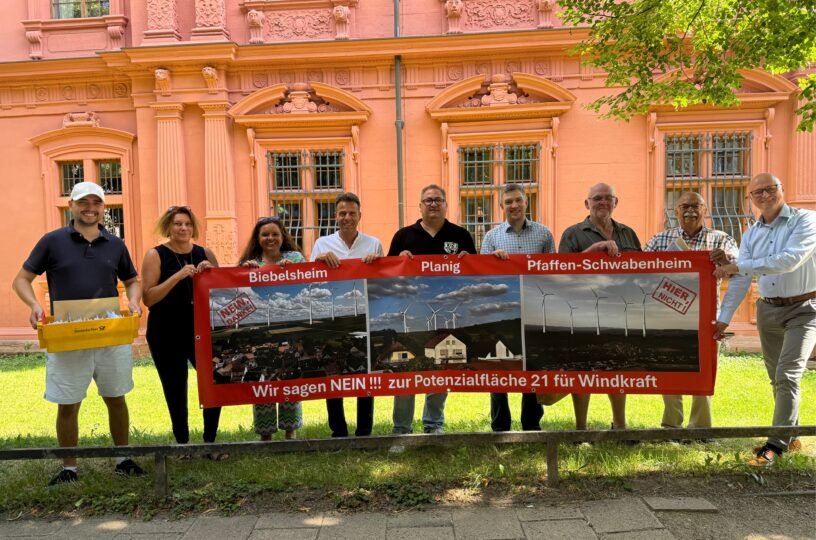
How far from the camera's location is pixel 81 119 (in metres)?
10.8

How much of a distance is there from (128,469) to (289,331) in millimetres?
1653

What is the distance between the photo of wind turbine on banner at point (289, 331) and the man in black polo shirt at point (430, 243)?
2.08 feet

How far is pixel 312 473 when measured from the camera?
152 inches

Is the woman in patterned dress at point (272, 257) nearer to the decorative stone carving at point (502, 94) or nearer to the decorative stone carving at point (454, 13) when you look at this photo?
the decorative stone carving at point (502, 94)

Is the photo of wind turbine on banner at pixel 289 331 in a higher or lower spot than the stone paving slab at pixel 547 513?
higher

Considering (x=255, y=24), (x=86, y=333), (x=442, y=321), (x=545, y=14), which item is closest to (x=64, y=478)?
(x=86, y=333)

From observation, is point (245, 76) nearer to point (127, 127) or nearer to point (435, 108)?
point (127, 127)

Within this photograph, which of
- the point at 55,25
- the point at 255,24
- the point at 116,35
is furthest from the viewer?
the point at 55,25

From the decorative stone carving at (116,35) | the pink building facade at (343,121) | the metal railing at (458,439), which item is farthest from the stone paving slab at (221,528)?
the decorative stone carving at (116,35)

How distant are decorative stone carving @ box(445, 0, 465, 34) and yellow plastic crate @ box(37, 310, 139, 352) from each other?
27.4 ft

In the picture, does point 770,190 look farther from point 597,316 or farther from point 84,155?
point 84,155

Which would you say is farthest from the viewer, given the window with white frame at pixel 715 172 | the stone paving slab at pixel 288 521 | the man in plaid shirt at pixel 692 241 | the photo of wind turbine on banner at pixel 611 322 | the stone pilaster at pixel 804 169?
the window with white frame at pixel 715 172

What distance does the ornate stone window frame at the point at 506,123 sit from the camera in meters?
9.75

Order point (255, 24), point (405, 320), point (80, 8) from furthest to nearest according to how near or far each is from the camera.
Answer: point (80, 8) → point (255, 24) → point (405, 320)
